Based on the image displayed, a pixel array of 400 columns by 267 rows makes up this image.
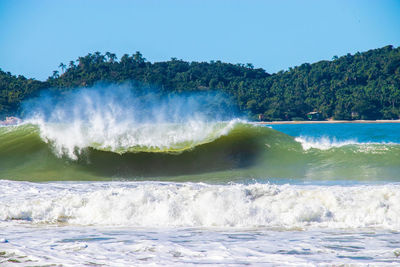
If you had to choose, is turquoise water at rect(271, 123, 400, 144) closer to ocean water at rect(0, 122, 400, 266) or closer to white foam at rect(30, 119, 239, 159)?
white foam at rect(30, 119, 239, 159)

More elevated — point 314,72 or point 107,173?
point 314,72

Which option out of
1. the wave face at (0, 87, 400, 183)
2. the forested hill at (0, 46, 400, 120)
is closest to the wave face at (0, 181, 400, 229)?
the wave face at (0, 87, 400, 183)

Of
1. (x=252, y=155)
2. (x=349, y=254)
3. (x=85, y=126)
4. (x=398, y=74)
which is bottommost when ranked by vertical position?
(x=349, y=254)

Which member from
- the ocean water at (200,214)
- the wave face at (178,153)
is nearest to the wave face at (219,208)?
the ocean water at (200,214)

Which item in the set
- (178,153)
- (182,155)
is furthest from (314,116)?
(182,155)

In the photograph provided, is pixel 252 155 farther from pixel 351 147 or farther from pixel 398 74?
pixel 398 74

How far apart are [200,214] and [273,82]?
13517cm

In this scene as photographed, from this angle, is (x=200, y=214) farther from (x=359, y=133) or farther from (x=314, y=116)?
(x=314, y=116)

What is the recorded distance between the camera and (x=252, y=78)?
151250 millimetres

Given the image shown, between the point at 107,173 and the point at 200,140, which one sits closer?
the point at 107,173

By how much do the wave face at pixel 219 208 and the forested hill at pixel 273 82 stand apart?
103 m

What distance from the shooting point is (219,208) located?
8266mm

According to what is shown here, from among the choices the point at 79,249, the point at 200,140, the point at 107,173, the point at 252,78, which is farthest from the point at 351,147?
the point at 252,78

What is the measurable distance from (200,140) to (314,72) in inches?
4783
